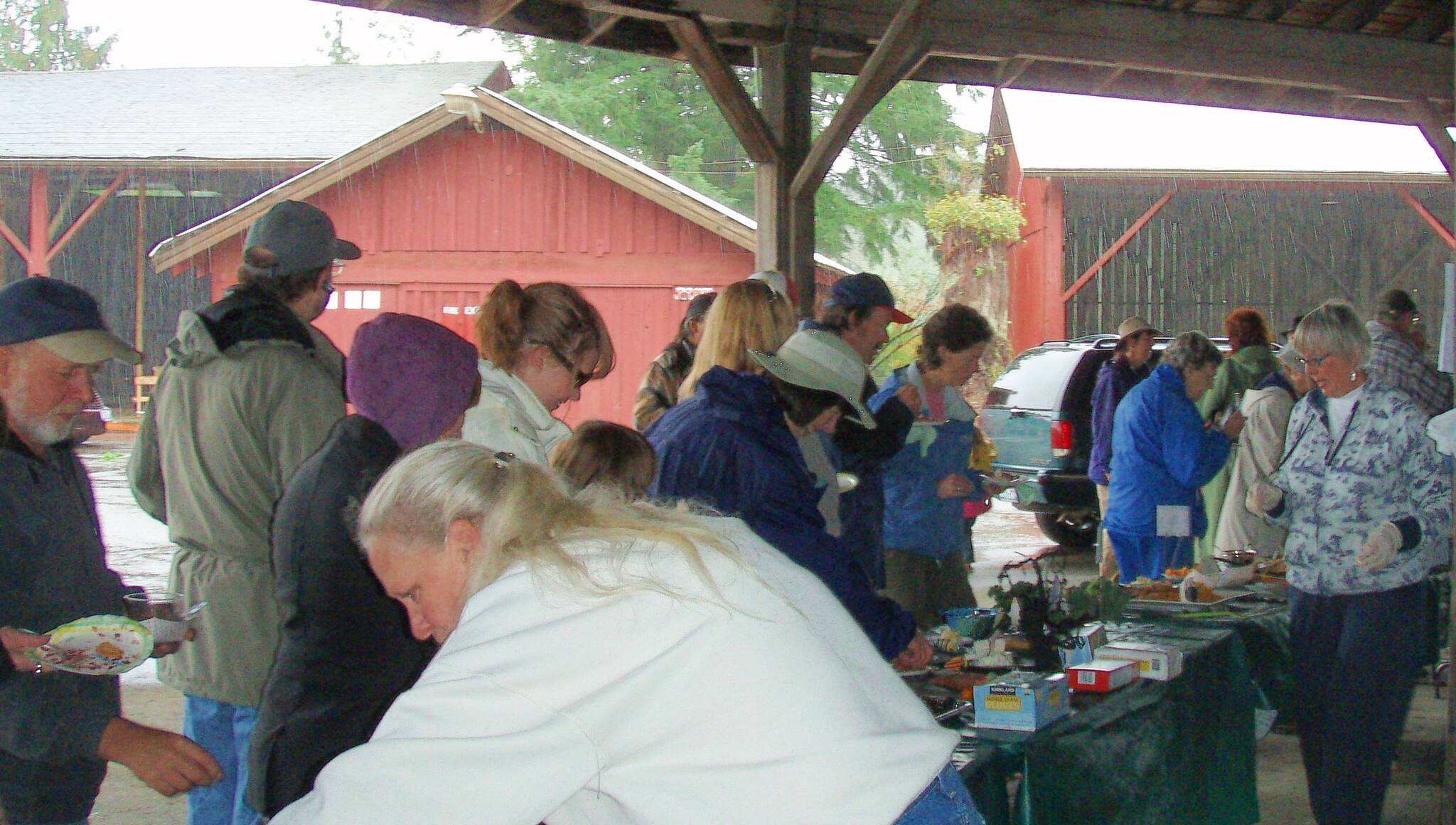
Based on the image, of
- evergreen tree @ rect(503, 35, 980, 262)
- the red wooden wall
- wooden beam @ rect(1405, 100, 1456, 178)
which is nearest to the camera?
wooden beam @ rect(1405, 100, 1456, 178)

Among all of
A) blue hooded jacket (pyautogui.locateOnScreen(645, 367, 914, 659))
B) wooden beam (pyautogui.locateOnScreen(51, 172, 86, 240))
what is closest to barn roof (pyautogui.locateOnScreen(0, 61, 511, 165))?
wooden beam (pyautogui.locateOnScreen(51, 172, 86, 240))

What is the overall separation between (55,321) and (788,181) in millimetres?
4315

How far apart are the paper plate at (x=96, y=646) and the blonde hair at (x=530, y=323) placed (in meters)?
1.04

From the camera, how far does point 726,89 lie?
605cm

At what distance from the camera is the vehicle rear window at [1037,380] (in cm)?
1014

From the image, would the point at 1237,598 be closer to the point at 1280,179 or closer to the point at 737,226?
the point at 737,226

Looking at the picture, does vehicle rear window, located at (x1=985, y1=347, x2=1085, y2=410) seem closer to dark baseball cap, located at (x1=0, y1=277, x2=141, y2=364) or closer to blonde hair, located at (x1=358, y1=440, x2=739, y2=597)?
dark baseball cap, located at (x1=0, y1=277, x2=141, y2=364)

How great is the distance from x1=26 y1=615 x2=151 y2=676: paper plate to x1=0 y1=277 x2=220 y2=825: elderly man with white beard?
0.27 ft

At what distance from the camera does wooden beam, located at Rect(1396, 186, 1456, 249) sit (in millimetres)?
17531

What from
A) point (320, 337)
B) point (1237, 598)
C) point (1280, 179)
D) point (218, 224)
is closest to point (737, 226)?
point (218, 224)

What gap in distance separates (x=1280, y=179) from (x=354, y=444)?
17431 millimetres

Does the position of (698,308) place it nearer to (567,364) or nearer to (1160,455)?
(1160,455)

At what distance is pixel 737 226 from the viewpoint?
14.8 meters

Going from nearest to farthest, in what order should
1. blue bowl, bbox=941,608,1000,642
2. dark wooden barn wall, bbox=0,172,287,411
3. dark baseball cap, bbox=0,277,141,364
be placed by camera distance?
dark baseball cap, bbox=0,277,141,364 → blue bowl, bbox=941,608,1000,642 → dark wooden barn wall, bbox=0,172,287,411
